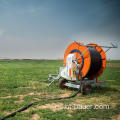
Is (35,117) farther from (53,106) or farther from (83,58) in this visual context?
(83,58)

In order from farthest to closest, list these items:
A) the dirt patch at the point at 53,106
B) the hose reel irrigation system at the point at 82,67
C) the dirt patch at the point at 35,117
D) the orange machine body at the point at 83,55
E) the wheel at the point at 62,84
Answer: the wheel at the point at 62,84 → the orange machine body at the point at 83,55 → the hose reel irrigation system at the point at 82,67 → the dirt patch at the point at 53,106 → the dirt patch at the point at 35,117

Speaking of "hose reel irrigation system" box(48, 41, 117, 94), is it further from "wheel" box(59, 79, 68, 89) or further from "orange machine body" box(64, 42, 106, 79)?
"wheel" box(59, 79, 68, 89)

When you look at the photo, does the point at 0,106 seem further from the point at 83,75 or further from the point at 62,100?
the point at 83,75

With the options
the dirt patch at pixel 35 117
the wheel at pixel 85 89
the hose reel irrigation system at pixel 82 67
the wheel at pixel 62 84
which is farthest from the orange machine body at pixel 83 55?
the dirt patch at pixel 35 117

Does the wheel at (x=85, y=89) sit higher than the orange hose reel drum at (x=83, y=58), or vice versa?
the orange hose reel drum at (x=83, y=58)

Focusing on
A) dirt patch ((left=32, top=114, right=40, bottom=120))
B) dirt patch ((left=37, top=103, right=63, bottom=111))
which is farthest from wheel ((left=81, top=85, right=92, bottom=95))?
dirt patch ((left=32, top=114, right=40, bottom=120))

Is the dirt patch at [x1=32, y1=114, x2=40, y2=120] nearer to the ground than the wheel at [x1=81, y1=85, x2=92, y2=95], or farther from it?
nearer to the ground

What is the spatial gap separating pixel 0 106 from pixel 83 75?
14.9 feet

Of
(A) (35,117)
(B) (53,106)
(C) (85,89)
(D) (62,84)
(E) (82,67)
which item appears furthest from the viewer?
(D) (62,84)

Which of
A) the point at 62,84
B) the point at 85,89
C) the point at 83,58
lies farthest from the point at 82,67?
the point at 62,84

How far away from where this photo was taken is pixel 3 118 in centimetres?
482

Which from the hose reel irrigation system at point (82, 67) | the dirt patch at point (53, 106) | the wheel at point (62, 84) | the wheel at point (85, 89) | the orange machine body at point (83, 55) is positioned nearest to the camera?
the dirt patch at point (53, 106)

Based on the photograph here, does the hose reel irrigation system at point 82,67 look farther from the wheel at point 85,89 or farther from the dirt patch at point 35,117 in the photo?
the dirt patch at point 35,117

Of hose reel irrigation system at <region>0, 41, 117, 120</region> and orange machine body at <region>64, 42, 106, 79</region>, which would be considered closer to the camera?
hose reel irrigation system at <region>0, 41, 117, 120</region>
